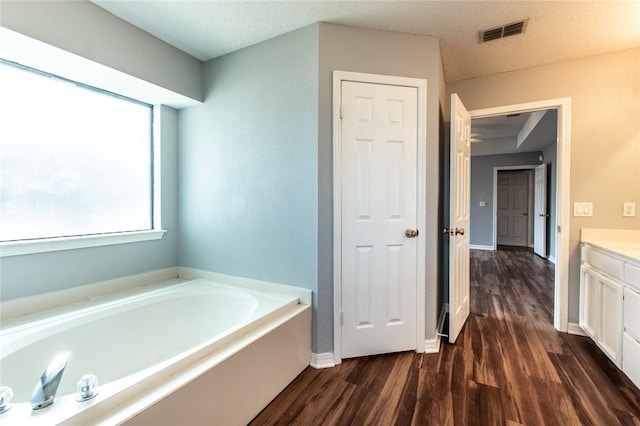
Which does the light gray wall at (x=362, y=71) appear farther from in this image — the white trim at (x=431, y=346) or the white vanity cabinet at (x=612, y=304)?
the white vanity cabinet at (x=612, y=304)

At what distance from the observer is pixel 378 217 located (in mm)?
2068

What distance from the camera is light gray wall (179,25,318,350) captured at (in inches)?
79.4

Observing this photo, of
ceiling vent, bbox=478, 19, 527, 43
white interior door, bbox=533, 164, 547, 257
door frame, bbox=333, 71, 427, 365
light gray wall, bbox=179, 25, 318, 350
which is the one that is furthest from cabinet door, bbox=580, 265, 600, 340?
white interior door, bbox=533, 164, 547, 257

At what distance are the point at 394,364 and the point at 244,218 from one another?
5.01 ft

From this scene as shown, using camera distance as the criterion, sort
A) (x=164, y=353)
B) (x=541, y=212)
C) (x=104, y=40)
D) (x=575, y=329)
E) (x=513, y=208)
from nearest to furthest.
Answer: (x=104, y=40) → (x=164, y=353) → (x=575, y=329) → (x=541, y=212) → (x=513, y=208)

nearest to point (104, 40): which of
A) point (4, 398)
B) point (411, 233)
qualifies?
point (4, 398)

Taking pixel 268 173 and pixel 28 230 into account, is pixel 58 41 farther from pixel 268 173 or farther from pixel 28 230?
pixel 268 173

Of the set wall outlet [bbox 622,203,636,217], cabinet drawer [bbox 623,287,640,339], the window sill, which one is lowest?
cabinet drawer [bbox 623,287,640,339]

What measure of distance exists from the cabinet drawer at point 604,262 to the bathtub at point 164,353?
207cm

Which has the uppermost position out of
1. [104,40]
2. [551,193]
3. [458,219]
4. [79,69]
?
[104,40]

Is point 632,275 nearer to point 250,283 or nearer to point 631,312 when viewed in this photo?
point 631,312

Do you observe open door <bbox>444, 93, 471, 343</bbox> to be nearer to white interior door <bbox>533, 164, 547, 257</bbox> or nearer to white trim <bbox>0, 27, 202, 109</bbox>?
white trim <bbox>0, 27, 202, 109</bbox>

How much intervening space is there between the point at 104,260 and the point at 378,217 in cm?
205

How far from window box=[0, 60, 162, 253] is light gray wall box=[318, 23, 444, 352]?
1634 millimetres
